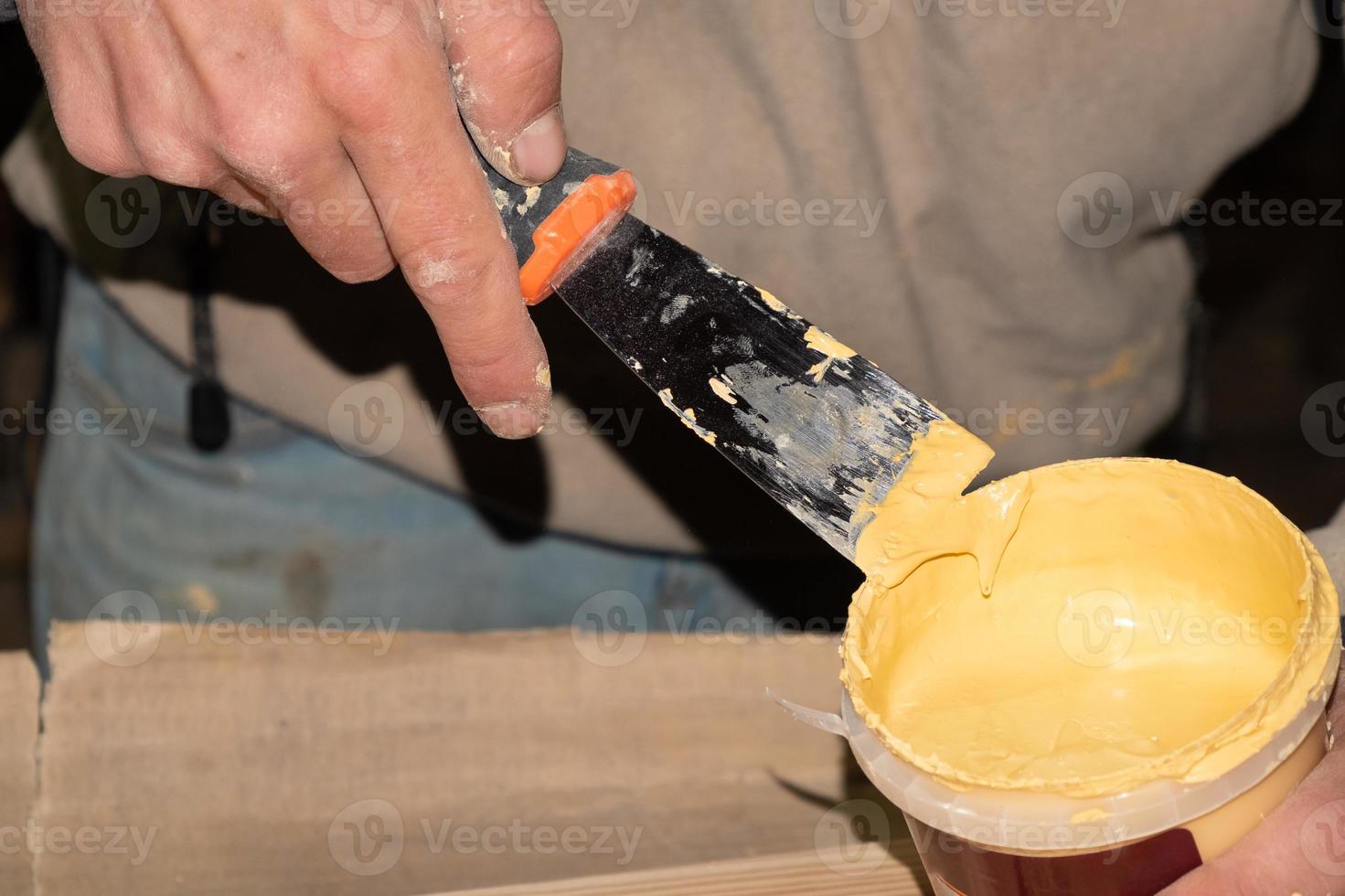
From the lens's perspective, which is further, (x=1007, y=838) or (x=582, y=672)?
(x=582, y=672)

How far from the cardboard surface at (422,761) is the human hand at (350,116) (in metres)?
0.26

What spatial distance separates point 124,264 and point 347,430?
228 millimetres

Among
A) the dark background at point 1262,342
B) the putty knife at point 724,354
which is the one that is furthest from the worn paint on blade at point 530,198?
the dark background at point 1262,342

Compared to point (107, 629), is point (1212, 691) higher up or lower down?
higher up

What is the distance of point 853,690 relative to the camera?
0.59 m

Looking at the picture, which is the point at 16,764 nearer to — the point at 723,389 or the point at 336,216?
the point at 336,216

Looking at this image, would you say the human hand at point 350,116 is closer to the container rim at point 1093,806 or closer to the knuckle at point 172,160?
the knuckle at point 172,160

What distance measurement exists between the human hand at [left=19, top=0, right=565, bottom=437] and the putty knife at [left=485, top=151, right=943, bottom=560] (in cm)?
3

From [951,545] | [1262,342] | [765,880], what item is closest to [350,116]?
[951,545]

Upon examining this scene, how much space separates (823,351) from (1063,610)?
0.65 ft

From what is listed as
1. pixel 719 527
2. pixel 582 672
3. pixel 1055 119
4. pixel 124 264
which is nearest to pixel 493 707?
pixel 582 672

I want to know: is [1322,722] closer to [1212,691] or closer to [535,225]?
[1212,691]

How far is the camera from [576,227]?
0.73 m

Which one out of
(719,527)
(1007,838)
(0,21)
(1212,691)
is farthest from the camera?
(719,527)
